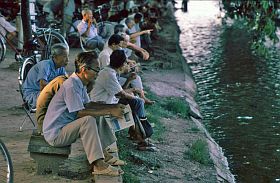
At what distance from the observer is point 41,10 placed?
16609 millimetres

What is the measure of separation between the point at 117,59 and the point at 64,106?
1.58m

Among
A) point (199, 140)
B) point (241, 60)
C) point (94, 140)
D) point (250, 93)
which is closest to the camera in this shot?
point (94, 140)

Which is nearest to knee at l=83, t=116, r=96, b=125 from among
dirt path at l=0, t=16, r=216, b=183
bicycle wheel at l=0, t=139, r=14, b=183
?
dirt path at l=0, t=16, r=216, b=183

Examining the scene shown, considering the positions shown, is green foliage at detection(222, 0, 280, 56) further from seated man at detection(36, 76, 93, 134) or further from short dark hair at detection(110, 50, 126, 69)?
seated man at detection(36, 76, 93, 134)

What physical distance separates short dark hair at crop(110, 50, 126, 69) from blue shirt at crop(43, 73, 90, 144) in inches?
54.9

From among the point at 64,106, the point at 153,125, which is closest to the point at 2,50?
the point at 153,125

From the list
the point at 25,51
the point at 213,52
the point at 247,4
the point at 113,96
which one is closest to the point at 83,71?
the point at 113,96

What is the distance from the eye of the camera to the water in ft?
35.0

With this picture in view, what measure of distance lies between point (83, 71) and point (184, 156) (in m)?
3.30

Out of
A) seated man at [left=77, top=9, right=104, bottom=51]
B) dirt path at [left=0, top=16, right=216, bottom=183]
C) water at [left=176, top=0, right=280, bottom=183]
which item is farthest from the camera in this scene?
seated man at [left=77, top=9, right=104, bottom=51]

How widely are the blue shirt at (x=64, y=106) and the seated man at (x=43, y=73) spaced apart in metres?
1.06

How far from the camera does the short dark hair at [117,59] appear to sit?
777cm

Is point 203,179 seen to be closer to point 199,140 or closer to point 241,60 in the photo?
point 199,140

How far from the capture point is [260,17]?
11.7 meters
